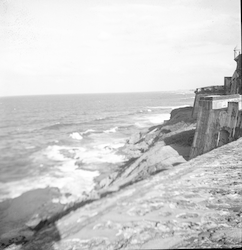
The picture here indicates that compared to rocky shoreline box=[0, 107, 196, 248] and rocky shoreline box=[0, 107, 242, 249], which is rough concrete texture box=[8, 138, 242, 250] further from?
rocky shoreline box=[0, 107, 196, 248]

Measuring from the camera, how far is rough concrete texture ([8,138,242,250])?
12.3 ft

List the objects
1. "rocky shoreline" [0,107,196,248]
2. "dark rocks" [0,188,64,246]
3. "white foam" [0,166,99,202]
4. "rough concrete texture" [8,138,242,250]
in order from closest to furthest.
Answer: "rough concrete texture" [8,138,242,250] < "dark rocks" [0,188,64,246] < "rocky shoreline" [0,107,196,248] < "white foam" [0,166,99,202]

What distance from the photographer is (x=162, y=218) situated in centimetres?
436

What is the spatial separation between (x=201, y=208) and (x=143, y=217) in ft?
3.69

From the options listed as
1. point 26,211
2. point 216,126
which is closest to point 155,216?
point 216,126

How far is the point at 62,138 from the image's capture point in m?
48.0

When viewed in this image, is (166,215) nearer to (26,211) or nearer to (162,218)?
(162,218)

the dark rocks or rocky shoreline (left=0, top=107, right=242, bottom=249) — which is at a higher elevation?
rocky shoreline (left=0, top=107, right=242, bottom=249)

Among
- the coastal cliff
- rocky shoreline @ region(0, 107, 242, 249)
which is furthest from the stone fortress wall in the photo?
rocky shoreline @ region(0, 107, 242, 249)

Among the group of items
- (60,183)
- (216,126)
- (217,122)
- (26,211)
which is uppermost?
(217,122)

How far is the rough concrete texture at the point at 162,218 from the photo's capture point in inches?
148

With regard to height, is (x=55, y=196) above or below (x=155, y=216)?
below

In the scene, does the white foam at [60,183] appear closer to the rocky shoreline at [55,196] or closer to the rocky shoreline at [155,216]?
the rocky shoreline at [55,196]

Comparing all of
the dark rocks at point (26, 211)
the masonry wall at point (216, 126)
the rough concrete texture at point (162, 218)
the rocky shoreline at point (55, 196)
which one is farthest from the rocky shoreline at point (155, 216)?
the dark rocks at point (26, 211)
